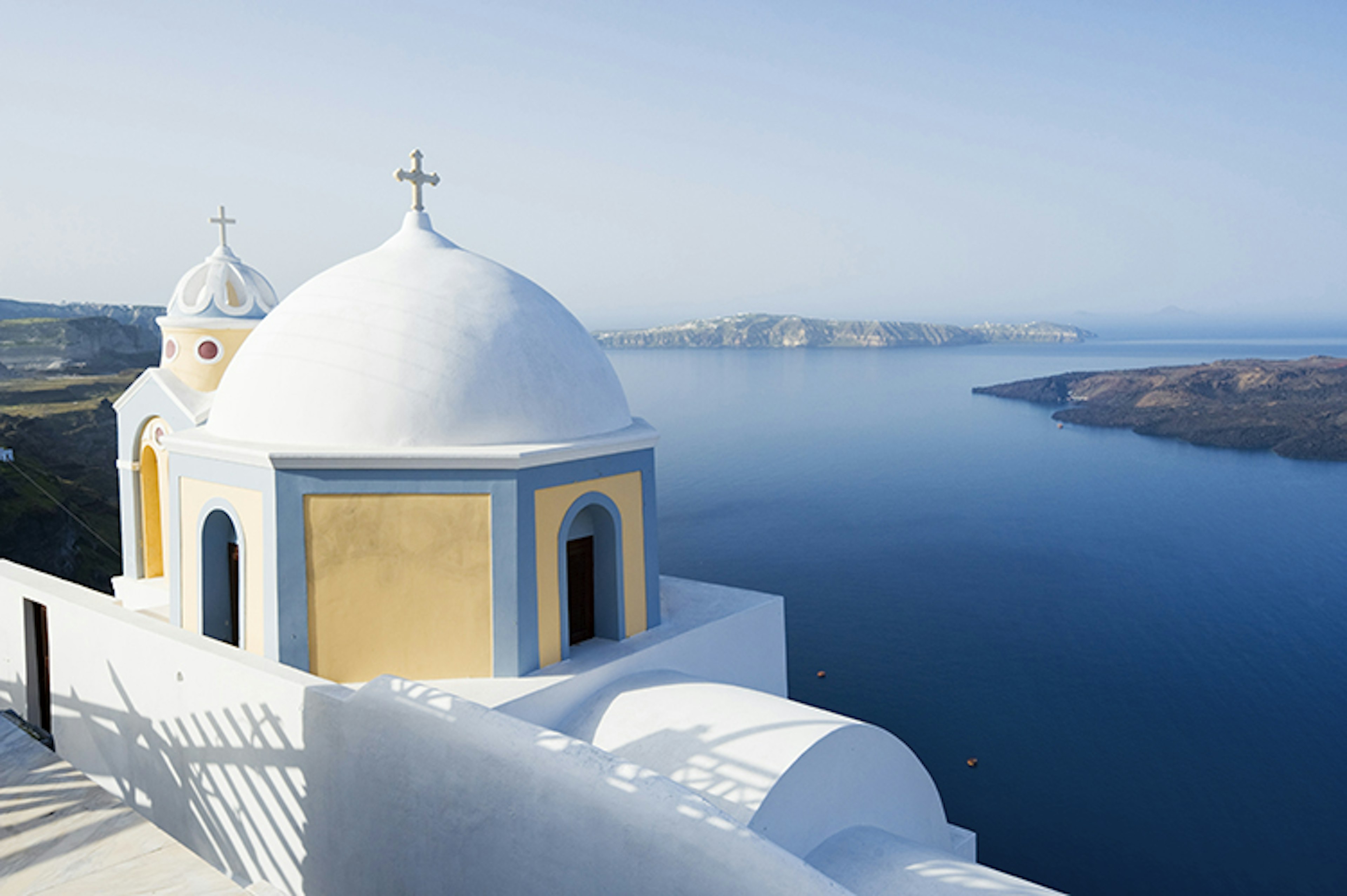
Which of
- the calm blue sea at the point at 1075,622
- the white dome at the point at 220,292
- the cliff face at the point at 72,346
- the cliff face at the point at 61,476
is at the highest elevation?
the cliff face at the point at 72,346

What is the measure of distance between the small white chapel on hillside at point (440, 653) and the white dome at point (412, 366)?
2cm

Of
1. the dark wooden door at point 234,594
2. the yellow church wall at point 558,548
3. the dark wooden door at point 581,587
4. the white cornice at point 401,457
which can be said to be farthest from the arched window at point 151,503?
the yellow church wall at point 558,548

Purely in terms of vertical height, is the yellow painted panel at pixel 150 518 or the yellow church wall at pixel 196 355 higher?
the yellow church wall at pixel 196 355

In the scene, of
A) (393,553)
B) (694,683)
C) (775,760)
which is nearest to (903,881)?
(775,760)

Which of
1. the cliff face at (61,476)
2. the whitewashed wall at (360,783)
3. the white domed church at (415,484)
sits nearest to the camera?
the whitewashed wall at (360,783)

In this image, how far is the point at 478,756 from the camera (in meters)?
4.71

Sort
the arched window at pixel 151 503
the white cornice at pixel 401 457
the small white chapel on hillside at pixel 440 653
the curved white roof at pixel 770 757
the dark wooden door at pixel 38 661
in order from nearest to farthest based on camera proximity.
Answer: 1. the small white chapel on hillside at pixel 440 653
2. the curved white roof at pixel 770 757
3. the white cornice at pixel 401 457
4. the dark wooden door at pixel 38 661
5. the arched window at pixel 151 503

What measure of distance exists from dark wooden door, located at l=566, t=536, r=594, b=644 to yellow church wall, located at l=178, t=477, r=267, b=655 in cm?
225

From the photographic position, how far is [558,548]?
684 centimetres

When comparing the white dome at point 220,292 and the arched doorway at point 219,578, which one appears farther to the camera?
the white dome at point 220,292

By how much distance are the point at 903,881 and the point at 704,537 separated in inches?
1373

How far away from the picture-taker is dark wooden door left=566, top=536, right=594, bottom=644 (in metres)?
7.34

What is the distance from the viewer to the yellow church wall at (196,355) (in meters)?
10.7

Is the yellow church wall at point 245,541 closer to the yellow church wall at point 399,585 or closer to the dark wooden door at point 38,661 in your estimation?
the yellow church wall at point 399,585
